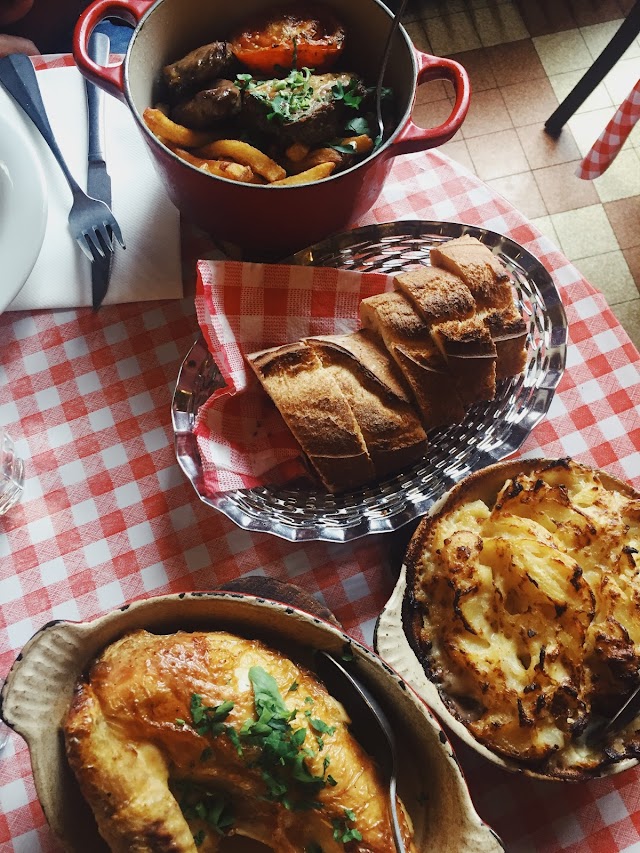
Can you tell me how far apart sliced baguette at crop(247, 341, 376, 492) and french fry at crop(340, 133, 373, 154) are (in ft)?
1.25

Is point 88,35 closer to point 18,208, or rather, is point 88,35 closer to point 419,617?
point 18,208

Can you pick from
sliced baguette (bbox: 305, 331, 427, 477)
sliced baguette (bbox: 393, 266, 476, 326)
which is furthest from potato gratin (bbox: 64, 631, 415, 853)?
sliced baguette (bbox: 393, 266, 476, 326)

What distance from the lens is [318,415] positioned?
1.34m

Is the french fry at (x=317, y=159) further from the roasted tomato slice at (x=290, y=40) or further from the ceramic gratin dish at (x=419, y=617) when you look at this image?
the ceramic gratin dish at (x=419, y=617)

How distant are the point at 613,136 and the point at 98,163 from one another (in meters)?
1.53

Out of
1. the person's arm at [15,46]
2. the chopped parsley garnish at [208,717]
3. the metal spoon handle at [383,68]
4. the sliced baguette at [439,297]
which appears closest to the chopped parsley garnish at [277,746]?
the chopped parsley garnish at [208,717]

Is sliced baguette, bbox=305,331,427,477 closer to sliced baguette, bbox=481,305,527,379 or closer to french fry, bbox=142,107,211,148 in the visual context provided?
sliced baguette, bbox=481,305,527,379

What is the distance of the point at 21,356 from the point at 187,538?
50cm

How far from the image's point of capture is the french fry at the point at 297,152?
1412 mm

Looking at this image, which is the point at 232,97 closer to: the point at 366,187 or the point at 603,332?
the point at 366,187

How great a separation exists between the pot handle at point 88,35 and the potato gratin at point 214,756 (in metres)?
0.93

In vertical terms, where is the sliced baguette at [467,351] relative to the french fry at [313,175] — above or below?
below

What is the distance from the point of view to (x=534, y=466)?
134 cm

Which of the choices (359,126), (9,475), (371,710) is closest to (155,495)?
(9,475)
